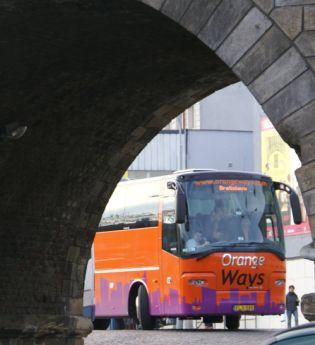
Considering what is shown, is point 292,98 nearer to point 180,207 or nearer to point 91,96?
point 91,96

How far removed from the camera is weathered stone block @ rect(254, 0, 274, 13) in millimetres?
10523

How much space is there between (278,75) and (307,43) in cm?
33

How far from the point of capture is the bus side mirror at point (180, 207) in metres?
25.6

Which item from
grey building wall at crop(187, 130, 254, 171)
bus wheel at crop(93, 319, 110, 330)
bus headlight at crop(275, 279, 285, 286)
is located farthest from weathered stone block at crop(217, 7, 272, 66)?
grey building wall at crop(187, 130, 254, 171)

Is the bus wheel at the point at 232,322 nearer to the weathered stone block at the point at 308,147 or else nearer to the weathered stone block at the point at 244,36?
the weathered stone block at the point at 244,36

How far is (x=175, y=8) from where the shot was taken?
1121 cm

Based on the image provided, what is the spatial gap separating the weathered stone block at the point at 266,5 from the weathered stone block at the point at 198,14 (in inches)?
17.1

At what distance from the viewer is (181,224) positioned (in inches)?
1035

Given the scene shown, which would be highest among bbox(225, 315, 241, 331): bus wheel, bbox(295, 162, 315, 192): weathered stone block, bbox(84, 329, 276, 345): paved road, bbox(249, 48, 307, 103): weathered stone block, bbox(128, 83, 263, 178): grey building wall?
bbox(128, 83, 263, 178): grey building wall

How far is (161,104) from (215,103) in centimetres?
3063

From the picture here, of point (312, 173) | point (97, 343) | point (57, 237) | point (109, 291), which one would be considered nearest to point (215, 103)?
point (109, 291)

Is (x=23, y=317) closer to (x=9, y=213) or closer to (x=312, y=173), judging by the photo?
(x=9, y=213)

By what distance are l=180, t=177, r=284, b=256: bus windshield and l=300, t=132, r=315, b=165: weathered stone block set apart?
51.9 feet

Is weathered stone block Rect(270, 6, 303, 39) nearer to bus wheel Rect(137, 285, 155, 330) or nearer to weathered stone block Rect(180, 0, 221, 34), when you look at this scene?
weathered stone block Rect(180, 0, 221, 34)
